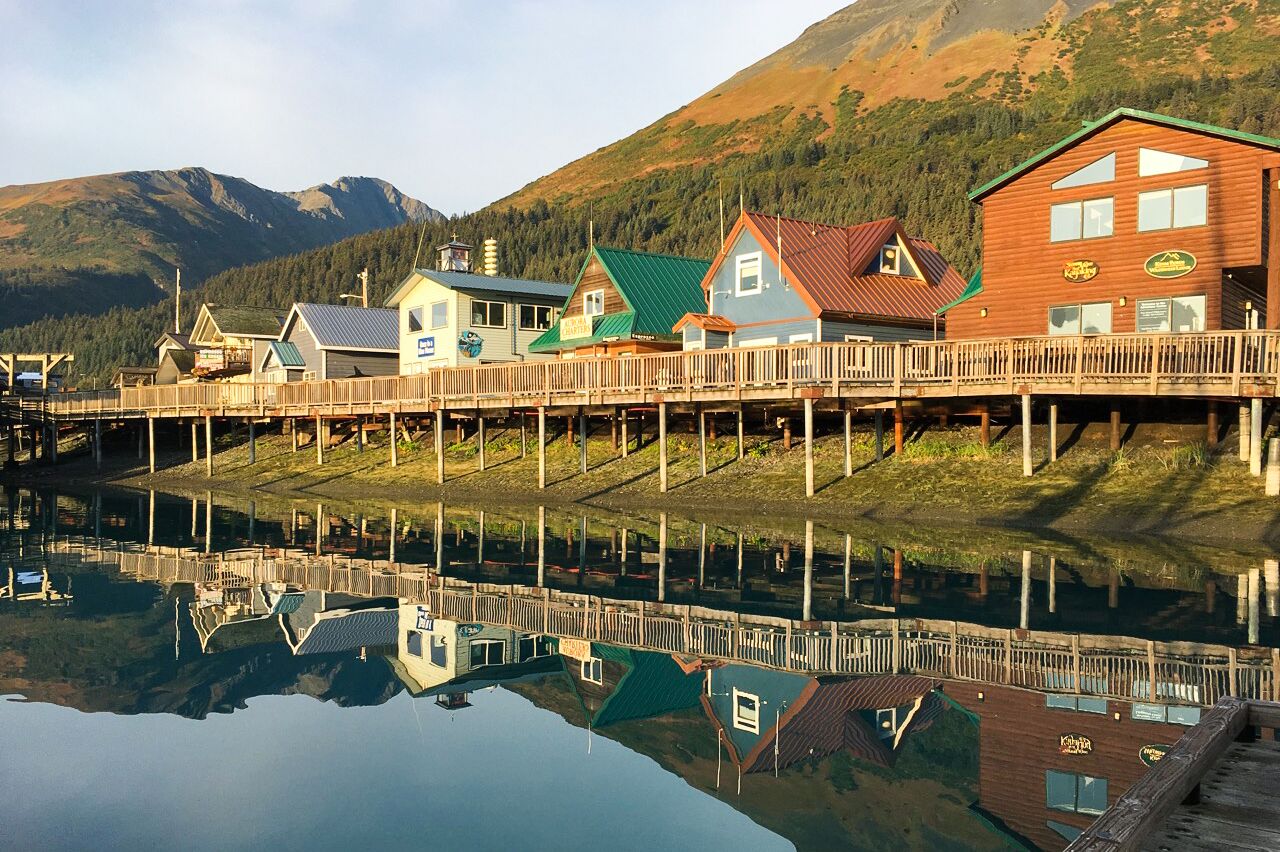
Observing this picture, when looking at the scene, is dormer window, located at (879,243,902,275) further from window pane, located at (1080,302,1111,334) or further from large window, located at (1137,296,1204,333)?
large window, located at (1137,296,1204,333)

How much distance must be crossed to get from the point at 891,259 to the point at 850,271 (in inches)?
80.0

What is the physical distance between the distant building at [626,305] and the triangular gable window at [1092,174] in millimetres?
16202

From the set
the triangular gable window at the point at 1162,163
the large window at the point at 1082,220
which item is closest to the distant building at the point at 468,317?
the large window at the point at 1082,220

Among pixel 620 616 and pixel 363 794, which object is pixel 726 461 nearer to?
pixel 620 616

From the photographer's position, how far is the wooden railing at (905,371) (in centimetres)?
2739

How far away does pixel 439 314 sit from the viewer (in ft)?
173

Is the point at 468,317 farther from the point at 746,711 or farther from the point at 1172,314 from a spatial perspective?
the point at 746,711

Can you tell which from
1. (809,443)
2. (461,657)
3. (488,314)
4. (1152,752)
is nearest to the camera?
(1152,752)

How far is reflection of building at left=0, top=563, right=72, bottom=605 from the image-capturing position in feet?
77.8

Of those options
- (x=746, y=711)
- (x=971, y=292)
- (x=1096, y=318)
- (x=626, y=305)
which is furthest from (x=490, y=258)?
(x=746, y=711)

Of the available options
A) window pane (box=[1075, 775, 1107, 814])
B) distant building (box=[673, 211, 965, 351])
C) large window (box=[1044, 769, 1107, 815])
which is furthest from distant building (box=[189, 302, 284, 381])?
window pane (box=[1075, 775, 1107, 814])

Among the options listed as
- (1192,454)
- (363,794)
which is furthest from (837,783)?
(1192,454)

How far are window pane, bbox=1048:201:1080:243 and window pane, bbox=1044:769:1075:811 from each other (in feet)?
83.9

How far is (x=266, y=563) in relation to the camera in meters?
27.7
